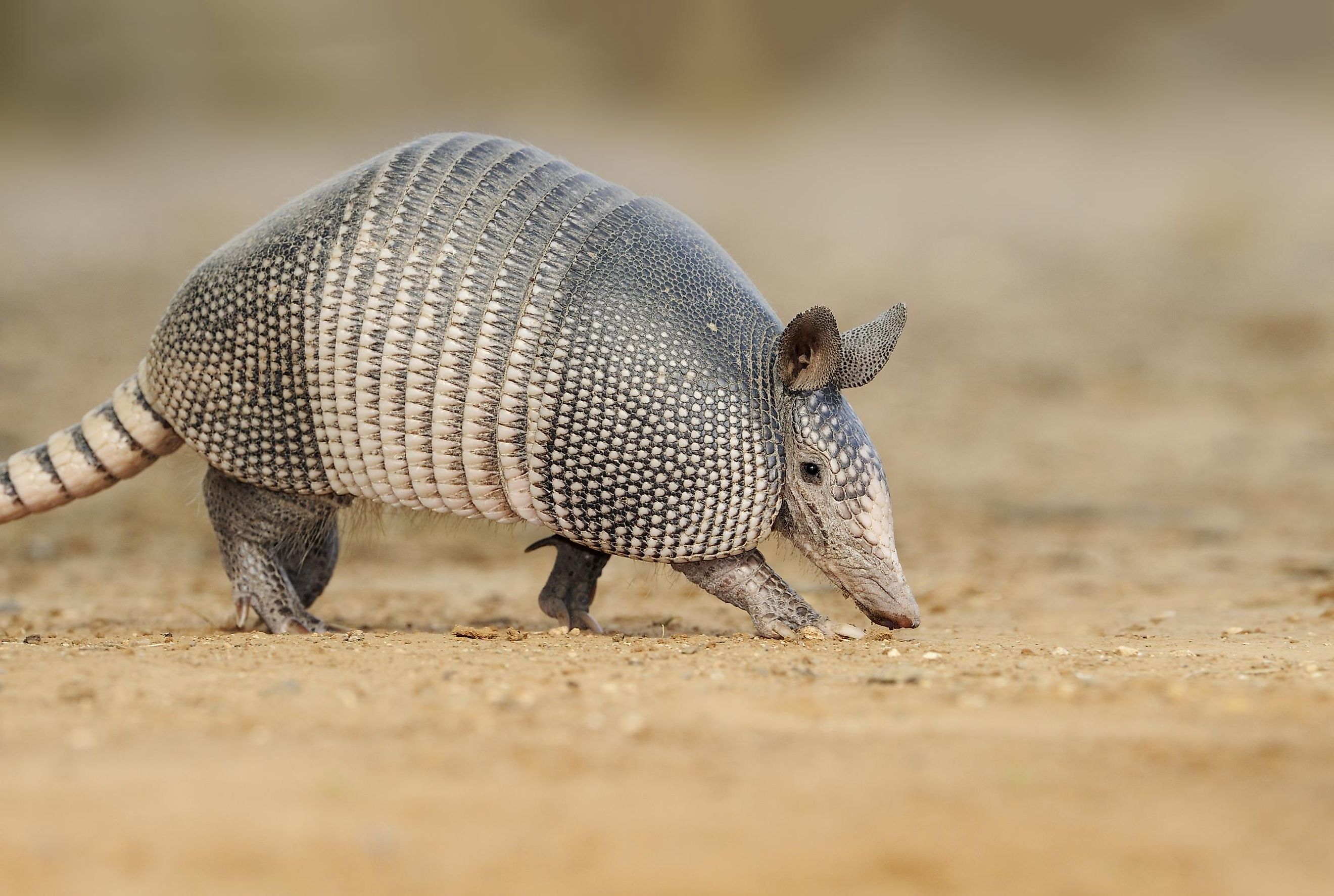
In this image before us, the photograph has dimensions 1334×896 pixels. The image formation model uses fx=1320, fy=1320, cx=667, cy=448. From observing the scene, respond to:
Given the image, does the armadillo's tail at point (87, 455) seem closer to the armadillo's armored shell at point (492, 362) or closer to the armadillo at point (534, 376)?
the armadillo at point (534, 376)

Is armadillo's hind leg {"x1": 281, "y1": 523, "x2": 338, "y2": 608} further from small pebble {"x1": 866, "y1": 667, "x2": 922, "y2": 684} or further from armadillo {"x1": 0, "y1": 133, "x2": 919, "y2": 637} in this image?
small pebble {"x1": 866, "y1": 667, "x2": 922, "y2": 684}

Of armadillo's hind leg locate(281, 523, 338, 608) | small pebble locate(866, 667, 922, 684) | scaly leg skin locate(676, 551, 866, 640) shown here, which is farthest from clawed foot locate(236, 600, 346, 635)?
small pebble locate(866, 667, 922, 684)

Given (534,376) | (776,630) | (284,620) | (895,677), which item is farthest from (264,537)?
(895,677)

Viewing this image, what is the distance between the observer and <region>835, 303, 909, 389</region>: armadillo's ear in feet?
21.7

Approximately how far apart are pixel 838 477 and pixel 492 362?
179 centimetres

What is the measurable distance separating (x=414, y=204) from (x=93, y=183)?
85.0 ft

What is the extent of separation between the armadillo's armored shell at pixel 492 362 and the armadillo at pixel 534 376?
1 cm

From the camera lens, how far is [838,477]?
21.4ft

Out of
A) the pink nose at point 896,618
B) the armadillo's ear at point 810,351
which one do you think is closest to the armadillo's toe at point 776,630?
the pink nose at point 896,618

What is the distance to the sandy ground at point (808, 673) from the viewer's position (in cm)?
314

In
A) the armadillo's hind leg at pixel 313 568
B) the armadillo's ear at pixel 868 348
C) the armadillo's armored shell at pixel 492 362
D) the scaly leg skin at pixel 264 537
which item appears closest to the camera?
the armadillo's armored shell at pixel 492 362

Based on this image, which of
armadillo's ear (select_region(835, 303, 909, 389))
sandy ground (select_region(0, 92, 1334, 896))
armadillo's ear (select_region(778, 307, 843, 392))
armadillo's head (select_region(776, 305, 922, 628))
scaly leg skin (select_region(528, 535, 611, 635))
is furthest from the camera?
scaly leg skin (select_region(528, 535, 611, 635))

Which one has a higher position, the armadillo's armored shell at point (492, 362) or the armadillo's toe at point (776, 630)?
the armadillo's armored shell at point (492, 362)

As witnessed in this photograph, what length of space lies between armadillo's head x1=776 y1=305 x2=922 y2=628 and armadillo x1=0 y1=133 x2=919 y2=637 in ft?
0.04
